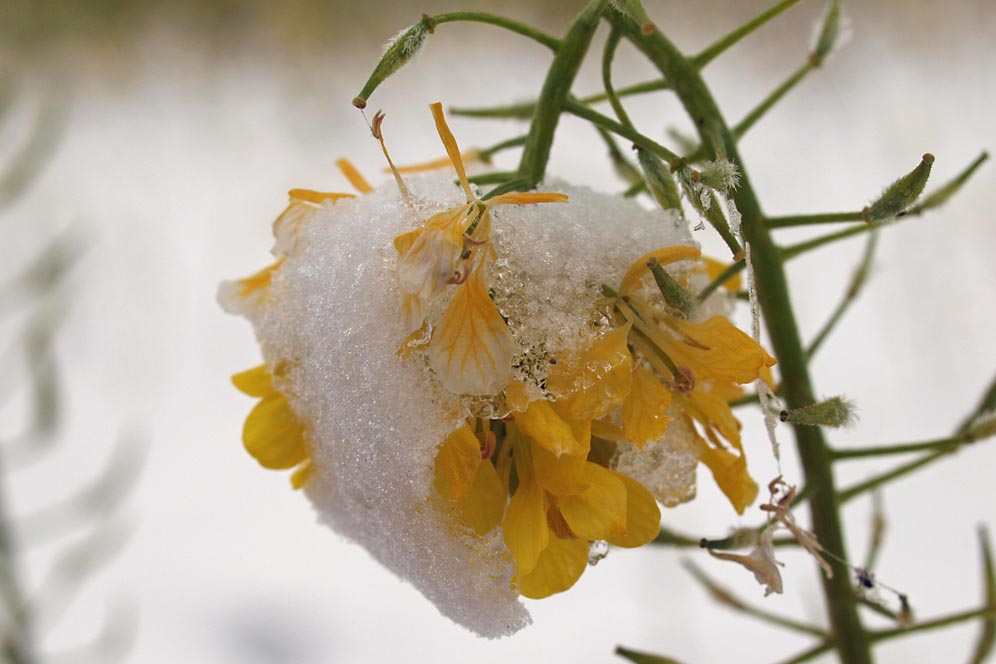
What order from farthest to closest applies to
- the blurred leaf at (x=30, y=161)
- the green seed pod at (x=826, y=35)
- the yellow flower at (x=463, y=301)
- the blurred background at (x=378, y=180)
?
the blurred background at (x=378, y=180), the blurred leaf at (x=30, y=161), the green seed pod at (x=826, y=35), the yellow flower at (x=463, y=301)

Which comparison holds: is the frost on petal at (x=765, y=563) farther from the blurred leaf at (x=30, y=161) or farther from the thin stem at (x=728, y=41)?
the blurred leaf at (x=30, y=161)

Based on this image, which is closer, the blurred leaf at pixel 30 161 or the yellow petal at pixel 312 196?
the yellow petal at pixel 312 196

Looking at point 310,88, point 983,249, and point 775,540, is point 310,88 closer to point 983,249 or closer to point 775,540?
point 983,249

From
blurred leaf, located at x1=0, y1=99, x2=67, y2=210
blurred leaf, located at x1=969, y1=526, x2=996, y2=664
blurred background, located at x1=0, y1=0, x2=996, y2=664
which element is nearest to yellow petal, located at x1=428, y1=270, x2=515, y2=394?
blurred leaf, located at x1=969, y1=526, x2=996, y2=664

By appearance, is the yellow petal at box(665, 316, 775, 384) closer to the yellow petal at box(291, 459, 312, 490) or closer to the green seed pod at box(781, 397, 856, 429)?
A: the green seed pod at box(781, 397, 856, 429)

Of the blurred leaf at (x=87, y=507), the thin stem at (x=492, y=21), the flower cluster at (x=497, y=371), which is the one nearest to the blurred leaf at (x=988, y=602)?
the flower cluster at (x=497, y=371)

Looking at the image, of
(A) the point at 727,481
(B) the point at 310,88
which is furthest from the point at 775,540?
(B) the point at 310,88

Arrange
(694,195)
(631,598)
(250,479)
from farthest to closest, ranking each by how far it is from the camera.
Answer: (250,479)
(631,598)
(694,195)

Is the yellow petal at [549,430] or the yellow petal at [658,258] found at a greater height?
the yellow petal at [658,258]
